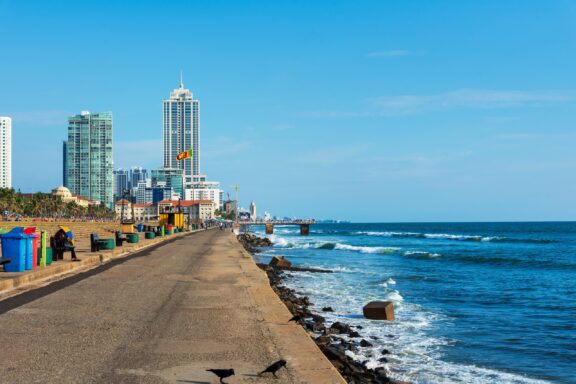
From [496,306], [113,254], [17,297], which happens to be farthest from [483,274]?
[17,297]

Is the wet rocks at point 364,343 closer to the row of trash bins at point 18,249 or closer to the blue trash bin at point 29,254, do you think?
the row of trash bins at point 18,249

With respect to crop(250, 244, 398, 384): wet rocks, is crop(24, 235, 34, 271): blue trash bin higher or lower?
higher

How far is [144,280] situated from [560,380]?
10.2 metres

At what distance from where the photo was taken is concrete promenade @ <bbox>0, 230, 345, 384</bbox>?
6426 mm

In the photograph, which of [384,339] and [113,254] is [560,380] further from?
[113,254]

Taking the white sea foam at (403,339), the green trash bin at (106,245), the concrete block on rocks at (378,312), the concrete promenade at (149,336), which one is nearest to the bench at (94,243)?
the green trash bin at (106,245)

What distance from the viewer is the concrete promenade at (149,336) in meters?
6.43

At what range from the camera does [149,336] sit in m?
8.37

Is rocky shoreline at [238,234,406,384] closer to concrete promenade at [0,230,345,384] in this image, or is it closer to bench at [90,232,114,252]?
concrete promenade at [0,230,345,384]

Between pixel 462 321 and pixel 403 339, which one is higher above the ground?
pixel 403 339

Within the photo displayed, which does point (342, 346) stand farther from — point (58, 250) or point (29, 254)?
point (58, 250)

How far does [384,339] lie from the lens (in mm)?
14383

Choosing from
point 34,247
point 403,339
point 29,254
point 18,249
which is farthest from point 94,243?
point 403,339

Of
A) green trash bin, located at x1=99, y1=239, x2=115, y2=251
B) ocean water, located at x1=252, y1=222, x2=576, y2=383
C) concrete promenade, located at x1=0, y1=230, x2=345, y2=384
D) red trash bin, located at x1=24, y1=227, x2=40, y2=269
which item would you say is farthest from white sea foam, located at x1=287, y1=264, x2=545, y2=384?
green trash bin, located at x1=99, y1=239, x2=115, y2=251
